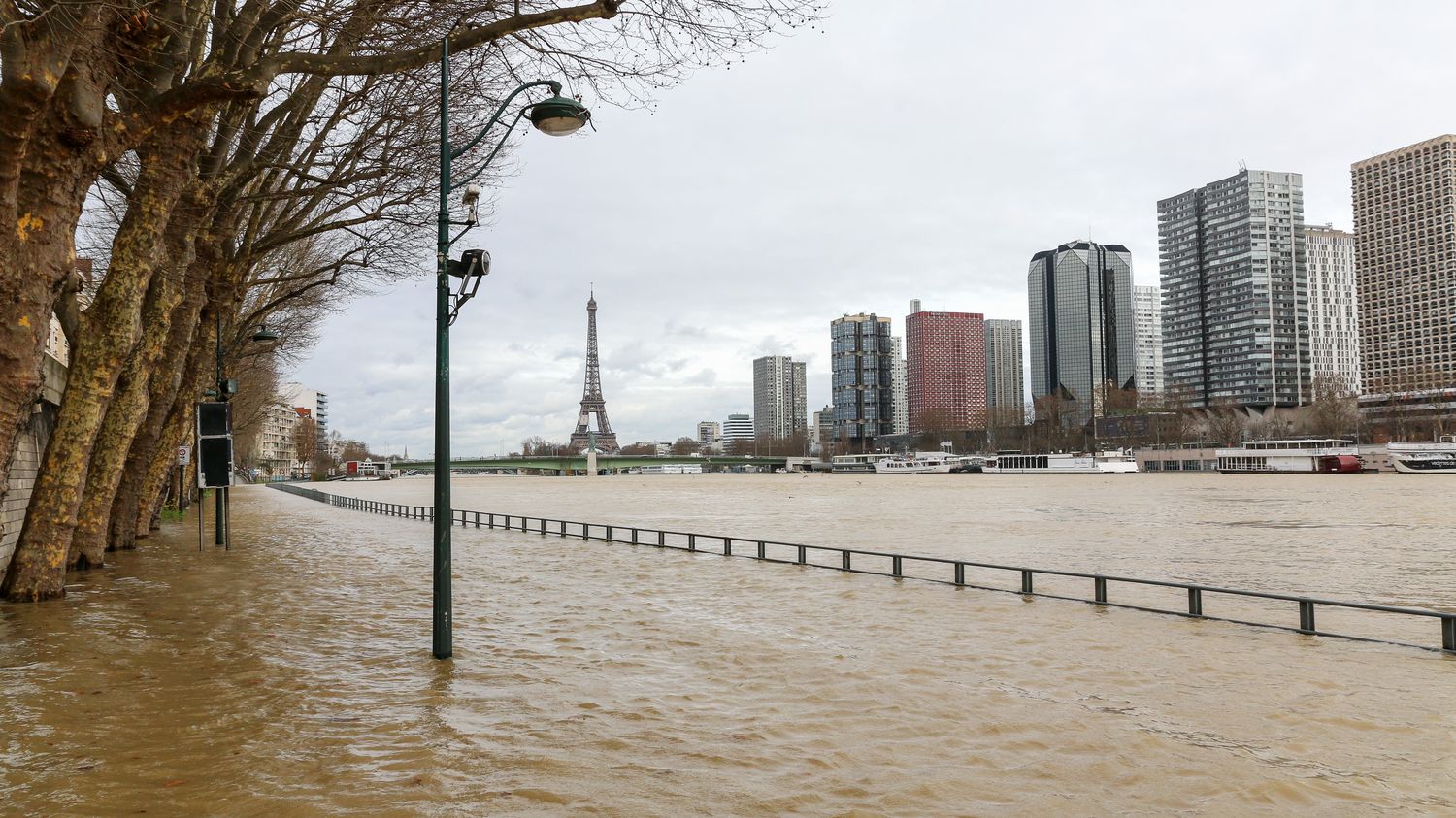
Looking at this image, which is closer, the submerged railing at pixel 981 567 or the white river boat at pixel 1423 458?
the submerged railing at pixel 981 567

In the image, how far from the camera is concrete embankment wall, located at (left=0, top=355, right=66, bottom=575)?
15719 millimetres

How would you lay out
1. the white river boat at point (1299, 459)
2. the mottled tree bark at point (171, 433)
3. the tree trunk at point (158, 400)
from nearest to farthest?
1. the tree trunk at point (158, 400)
2. the mottled tree bark at point (171, 433)
3. the white river boat at point (1299, 459)

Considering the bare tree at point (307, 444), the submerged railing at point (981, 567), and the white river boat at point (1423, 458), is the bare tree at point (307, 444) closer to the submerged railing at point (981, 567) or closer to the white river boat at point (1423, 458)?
the submerged railing at point (981, 567)

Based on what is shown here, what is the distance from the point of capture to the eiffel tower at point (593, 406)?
170500 millimetres

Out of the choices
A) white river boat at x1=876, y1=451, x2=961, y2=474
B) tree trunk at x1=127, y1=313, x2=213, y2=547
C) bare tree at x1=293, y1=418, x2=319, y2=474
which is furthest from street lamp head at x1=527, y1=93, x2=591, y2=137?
bare tree at x1=293, y1=418, x2=319, y2=474

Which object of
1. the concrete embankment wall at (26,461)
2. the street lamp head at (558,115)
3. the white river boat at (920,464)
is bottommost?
the white river boat at (920,464)

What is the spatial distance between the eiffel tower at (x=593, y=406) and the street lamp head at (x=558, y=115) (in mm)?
159149

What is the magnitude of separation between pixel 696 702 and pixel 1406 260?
20913 centimetres

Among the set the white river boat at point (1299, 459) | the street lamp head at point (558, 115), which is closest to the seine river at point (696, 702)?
the street lamp head at point (558, 115)

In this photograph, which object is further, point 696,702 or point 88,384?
point 88,384

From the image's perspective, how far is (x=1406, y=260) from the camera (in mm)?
174125

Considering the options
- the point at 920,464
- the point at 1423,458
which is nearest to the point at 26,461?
the point at 1423,458

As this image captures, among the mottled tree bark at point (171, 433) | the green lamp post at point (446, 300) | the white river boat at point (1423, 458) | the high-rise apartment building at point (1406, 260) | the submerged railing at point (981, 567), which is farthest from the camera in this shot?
the high-rise apartment building at point (1406, 260)

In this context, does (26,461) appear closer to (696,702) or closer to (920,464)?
(696,702)
